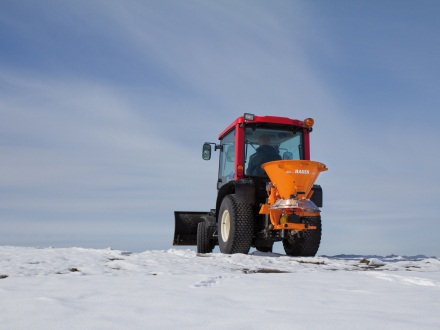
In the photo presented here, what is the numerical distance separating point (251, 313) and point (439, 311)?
1.26m

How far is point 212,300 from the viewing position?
3016 millimetres

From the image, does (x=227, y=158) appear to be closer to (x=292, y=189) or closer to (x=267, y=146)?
(x=267, y=146)

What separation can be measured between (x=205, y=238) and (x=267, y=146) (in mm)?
2333

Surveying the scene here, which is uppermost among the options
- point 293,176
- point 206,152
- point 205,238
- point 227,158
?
point 206,152

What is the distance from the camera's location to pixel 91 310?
8.73ft

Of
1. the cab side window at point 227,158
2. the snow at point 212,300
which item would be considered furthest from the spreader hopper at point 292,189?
the snow at point 212,300

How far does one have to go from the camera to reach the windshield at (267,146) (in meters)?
8.16

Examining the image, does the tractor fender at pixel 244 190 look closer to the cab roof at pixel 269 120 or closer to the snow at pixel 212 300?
the cab roof at pixel 269 120

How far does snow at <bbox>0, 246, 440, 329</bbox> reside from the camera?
2.43 meters

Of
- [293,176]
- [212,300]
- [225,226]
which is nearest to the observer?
[212,300]

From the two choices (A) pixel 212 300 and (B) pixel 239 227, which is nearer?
(A) pixel 212 300

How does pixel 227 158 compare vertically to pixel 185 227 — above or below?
above

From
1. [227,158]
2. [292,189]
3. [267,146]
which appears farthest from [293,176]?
[227,158]

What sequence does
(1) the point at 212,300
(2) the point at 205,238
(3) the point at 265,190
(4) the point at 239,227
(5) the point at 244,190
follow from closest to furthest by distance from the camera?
1. (1) the point at 212,300
2. (4) the point at 239,227
3. (5) the point at 244,190
4. (3) the point at 265,190
5. (2) the point at 205,238
